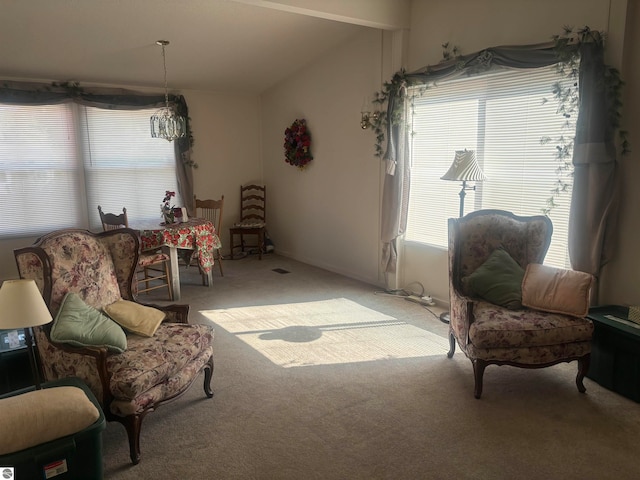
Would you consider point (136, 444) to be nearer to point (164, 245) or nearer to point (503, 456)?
point (503, 456)

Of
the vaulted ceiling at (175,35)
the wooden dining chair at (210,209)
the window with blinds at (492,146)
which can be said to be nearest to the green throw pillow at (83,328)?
the vaulted ceiling at (175,35)

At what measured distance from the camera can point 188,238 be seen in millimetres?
4980

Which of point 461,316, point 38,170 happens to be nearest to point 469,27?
point 461,316

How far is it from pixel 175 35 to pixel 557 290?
420 cm

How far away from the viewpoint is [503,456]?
92.3 inches

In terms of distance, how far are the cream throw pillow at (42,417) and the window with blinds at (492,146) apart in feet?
11.1

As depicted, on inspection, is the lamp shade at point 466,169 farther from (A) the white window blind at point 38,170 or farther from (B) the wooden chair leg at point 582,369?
(A) the white window blind at point 38,170

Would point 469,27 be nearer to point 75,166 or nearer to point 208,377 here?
point 208,377

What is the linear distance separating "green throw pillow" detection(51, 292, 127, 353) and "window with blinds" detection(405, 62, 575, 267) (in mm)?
3140

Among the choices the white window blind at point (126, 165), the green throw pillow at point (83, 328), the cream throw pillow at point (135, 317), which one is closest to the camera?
the green throw pillow at point (83, 328)

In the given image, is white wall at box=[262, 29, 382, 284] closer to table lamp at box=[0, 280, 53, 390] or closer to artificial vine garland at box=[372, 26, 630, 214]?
artificial vine garland at box=[372, 26, 630, 214]

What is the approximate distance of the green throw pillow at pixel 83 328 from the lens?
2.42m

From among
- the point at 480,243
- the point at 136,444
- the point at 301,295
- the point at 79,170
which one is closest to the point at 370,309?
the point at 301,295

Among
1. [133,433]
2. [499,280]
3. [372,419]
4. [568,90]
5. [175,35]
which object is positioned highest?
[175,35]
